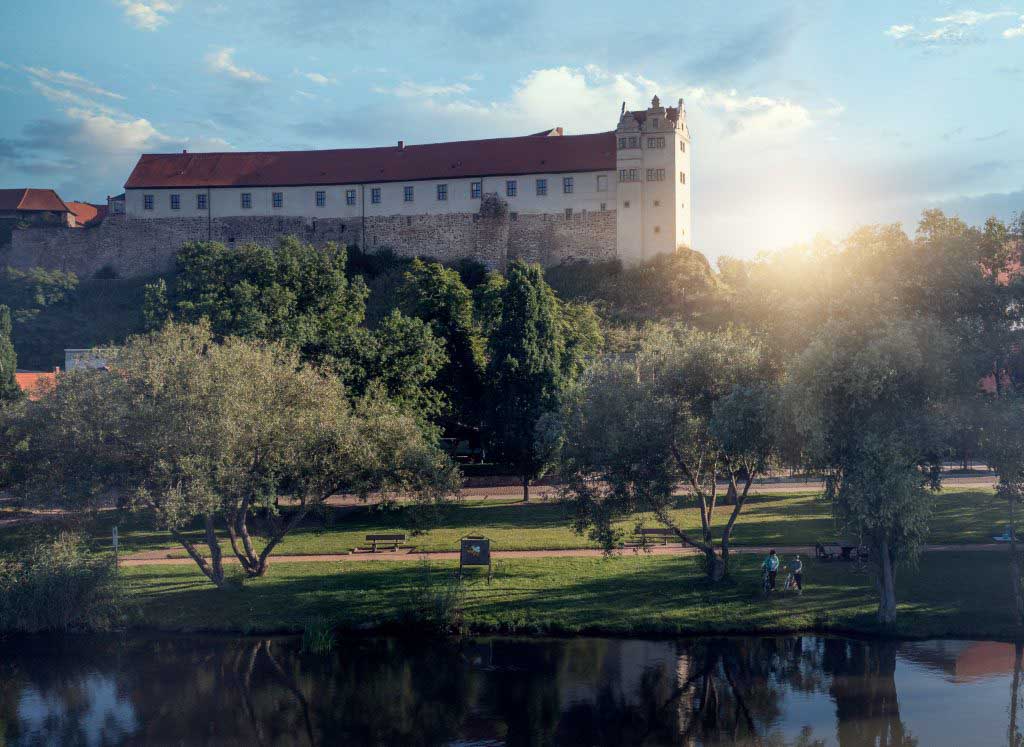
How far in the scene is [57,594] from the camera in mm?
23578

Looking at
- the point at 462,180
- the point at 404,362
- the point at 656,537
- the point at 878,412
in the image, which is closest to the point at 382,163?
the point at 462,180

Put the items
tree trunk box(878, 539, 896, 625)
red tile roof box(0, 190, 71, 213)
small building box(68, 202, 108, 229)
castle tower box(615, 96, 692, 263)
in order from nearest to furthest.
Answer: tree trunk box(878, 539, 896, 625)
castle tower box(615, 96, 692, 263)
red tile roof box(0, 190, 71, 213)
small building box(68, 202, 108, 229)

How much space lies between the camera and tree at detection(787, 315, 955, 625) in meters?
19.3

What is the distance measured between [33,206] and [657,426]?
94.1 metres

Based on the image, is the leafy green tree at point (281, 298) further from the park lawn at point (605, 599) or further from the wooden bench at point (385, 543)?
the park lawn at point (605, 599)

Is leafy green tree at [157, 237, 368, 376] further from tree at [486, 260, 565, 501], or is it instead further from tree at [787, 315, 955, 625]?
tree at [787, 315, 955, 625]

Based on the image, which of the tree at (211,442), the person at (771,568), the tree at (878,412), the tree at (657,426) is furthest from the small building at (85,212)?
the tree at (878,412)

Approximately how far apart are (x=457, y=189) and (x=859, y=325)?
57.5 metres

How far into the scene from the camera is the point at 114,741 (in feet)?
58.2

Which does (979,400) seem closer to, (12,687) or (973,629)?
(973,629)

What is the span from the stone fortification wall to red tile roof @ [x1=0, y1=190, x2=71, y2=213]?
10072 mm

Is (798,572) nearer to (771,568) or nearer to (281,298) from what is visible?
(771,568)

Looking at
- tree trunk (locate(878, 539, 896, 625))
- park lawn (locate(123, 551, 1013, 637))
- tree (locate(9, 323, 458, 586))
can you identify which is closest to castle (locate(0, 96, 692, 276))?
park lawn (locate(123, 551, 1013, 637))

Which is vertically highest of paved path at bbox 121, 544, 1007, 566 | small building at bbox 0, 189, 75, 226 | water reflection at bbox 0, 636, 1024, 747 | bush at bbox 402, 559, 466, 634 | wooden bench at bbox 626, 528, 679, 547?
small building at bbox 0, 189, 75, 226
